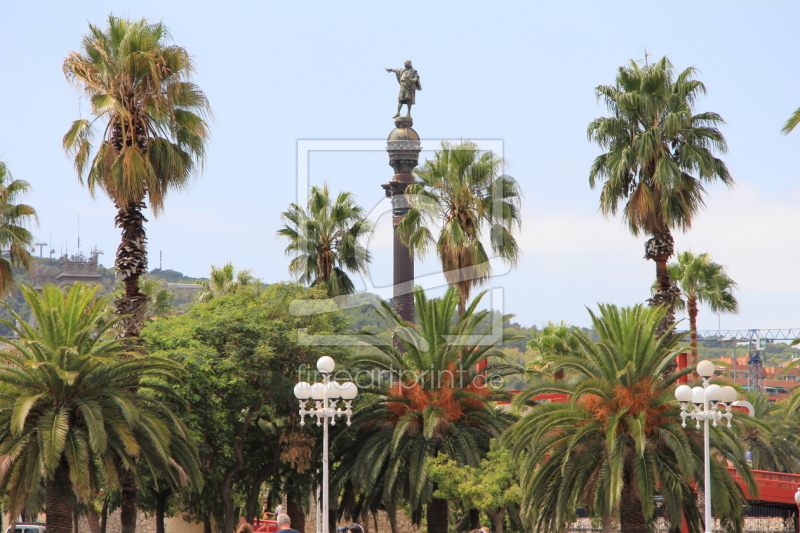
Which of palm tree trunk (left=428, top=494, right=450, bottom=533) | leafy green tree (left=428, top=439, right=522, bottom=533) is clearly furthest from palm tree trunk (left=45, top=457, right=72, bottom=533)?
palm tree trunk (left=428, top=494, right=450, bottom=533)

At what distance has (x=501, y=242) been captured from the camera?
30.0 meters

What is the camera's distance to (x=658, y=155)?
2950cm

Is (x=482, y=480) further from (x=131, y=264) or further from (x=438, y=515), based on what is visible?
(x=131, y=264)

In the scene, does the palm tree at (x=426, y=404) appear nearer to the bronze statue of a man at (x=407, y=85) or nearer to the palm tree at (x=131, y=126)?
the palm tree at (x=131, y=126)

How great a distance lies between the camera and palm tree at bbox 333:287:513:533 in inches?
1049

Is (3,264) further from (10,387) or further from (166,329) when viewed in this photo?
(10,387)

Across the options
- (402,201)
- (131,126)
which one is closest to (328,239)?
(402,201)

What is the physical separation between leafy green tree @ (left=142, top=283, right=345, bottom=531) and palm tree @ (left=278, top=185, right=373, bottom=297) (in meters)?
5.05

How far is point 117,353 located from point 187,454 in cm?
291

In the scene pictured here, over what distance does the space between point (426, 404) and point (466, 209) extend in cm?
648

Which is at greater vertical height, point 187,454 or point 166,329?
point 166,329

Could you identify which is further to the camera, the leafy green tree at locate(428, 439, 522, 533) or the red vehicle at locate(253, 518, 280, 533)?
the red vehicle at locate(253, 518, 280, 533)

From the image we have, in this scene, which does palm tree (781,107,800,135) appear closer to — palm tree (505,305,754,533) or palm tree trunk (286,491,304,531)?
palm tree (505,305,754,533)

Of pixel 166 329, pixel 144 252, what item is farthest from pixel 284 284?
pixel 144 252
